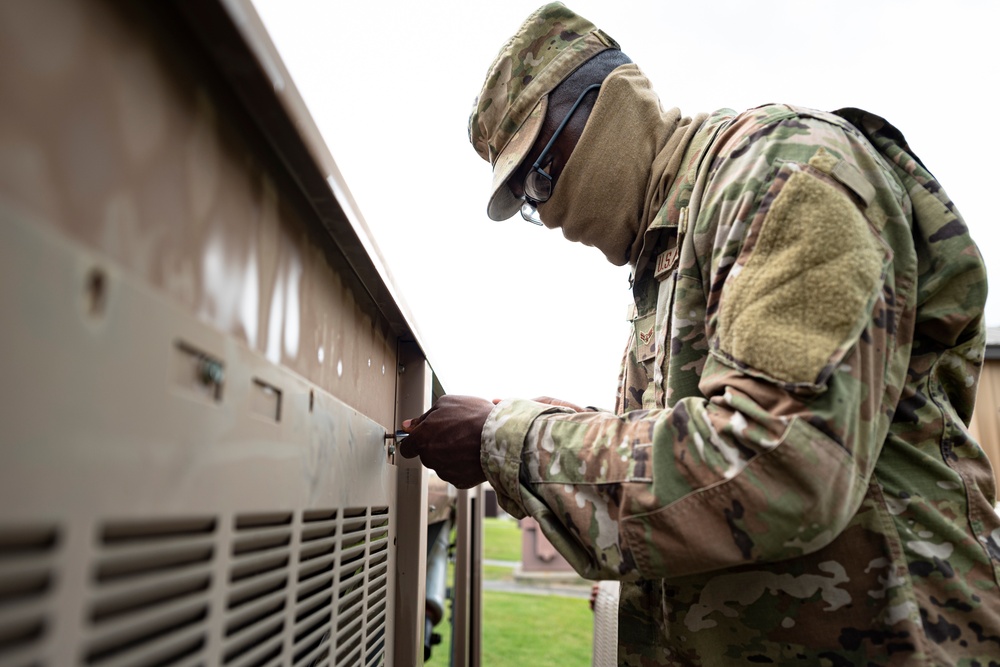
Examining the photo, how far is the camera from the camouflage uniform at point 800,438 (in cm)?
84

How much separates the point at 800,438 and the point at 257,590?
0.70 metres

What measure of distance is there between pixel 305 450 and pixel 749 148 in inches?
33.7

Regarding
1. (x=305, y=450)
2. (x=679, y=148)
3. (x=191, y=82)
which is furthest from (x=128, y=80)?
(x=679, y=148)

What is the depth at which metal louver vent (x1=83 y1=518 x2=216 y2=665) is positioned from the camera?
1.40 feet

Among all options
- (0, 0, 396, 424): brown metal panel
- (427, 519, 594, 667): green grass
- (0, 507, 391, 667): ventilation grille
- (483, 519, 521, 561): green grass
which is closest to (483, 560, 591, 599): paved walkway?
(427, 519, 594, 667): green grass

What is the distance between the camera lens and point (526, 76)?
1604mm

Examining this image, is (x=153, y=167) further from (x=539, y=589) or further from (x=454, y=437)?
(x=539, y=589)

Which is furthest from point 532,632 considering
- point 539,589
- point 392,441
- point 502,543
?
point 502,543

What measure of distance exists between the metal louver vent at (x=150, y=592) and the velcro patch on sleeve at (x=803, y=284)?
0.72 meters

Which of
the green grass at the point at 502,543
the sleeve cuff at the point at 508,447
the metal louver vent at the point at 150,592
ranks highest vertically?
the sleeve cuff at the point at 508,447

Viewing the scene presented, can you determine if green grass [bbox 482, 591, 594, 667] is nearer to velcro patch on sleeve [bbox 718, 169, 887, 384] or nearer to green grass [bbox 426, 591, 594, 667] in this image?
green grass [bbox 426, 591, 594, 667]

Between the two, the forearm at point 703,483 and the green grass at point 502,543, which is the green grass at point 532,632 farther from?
the forearm at point 703,483

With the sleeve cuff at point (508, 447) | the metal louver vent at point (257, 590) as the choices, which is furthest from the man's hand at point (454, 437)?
the metal louver vent at point (257, 590)

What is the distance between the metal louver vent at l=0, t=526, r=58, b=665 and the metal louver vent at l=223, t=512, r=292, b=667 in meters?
0.22
